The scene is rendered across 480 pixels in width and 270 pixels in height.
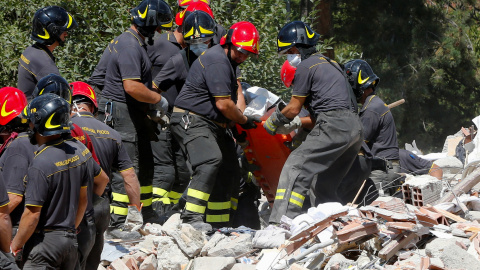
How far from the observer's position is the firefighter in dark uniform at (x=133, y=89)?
23.1 feet

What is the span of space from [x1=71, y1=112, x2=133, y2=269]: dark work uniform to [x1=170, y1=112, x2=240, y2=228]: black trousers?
3.40ft

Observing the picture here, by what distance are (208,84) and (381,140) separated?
215cm

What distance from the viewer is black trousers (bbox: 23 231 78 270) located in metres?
4.62

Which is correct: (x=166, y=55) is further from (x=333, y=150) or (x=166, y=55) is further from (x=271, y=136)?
(x=333, y=150)

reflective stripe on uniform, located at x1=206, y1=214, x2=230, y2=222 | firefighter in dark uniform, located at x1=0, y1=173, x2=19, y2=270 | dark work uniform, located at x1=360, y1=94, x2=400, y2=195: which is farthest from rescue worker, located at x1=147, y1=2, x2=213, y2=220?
firefighter in dark uniform, located at x1=0, y1=173, x2=19, y2=270

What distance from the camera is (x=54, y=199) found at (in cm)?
461

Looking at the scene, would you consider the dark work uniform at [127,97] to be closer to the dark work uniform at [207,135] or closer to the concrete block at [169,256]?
the dark work uniform at [207,135]

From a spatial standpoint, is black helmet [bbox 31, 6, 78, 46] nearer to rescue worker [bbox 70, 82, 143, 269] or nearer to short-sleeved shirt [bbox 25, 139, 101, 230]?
rescue worker [bbox 70, 82, 143, 269]

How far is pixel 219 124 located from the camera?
23.5 feet

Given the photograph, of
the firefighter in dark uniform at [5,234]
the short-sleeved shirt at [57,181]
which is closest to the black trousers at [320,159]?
the short-sleeved shirt at [57,181]

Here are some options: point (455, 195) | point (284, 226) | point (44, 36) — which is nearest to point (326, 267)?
point (284, 226)

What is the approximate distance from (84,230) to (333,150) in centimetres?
267

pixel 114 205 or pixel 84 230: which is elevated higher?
pixel 84 230

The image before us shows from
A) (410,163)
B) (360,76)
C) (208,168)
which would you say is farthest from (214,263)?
(410,163)
